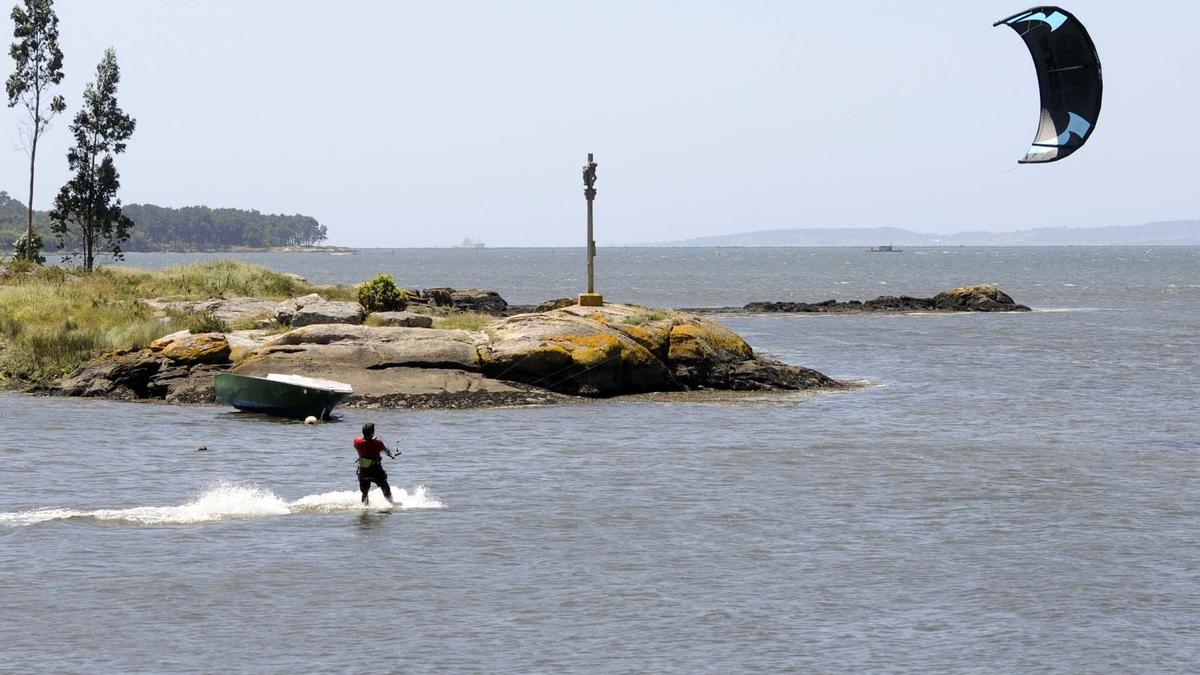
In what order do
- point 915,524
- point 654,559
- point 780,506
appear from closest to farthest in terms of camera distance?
point 654,559 < point 915,524 < point 780,506

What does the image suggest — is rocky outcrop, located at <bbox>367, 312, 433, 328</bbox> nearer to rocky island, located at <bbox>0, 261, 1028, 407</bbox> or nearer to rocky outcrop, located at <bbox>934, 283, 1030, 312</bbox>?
rocky island, located at <bbox>0, 261, 1028, 407</bbox>

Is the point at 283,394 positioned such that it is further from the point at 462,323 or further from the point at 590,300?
the point at 590,300

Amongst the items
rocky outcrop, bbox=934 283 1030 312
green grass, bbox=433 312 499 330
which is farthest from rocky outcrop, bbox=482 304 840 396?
rocky outcrop, bbox=934 283 1030 312

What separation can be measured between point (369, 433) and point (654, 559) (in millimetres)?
5263

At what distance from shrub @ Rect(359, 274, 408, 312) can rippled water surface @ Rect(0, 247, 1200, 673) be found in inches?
509

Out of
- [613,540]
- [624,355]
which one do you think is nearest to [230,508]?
[613,540]

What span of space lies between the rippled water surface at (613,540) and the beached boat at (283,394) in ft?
2.06

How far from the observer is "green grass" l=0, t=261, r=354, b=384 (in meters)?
39.3

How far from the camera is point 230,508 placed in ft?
71.2

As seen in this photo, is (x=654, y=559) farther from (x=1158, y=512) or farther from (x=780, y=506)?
(x=1158, y=512)

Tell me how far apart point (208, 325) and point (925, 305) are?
5562 centimetres

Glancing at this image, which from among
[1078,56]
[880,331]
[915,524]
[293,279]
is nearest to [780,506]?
[915,524]

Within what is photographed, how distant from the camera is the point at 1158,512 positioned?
2228 cm

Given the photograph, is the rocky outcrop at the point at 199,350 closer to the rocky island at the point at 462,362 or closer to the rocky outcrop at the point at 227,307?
the rocky island at the point at 462,362
